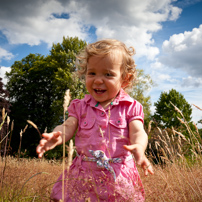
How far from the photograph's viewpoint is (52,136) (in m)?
1.56

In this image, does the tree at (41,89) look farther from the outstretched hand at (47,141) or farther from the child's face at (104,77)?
the outstretched hand at (47,141)

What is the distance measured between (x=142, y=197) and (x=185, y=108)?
16.9 meters

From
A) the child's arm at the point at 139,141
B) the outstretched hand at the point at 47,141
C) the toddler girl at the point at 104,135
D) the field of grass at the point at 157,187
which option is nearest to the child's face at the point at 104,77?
the toddler girl at the point at 104,135

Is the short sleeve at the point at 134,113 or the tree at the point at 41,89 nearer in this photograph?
the short sleeve at the point at 134,113

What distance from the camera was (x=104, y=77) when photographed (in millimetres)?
2062

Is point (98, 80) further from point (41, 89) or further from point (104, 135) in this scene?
point (41, 89)

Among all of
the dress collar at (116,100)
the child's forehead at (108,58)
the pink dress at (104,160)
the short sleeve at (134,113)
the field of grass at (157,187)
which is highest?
the child's forehead at (108,58)

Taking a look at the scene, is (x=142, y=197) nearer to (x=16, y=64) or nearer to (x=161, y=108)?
(x=161, y=108)

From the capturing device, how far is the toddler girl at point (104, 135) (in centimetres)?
180

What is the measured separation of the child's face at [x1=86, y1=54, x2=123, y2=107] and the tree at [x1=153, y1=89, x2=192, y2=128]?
1441 cm

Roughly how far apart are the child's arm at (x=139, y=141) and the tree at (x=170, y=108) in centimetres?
1442

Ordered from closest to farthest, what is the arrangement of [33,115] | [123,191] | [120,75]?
1. [123,191]
2. [120,75]
3. [33,115]

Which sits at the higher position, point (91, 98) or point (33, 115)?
point (33, 115)

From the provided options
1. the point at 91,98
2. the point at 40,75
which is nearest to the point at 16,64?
the point at 40,75
